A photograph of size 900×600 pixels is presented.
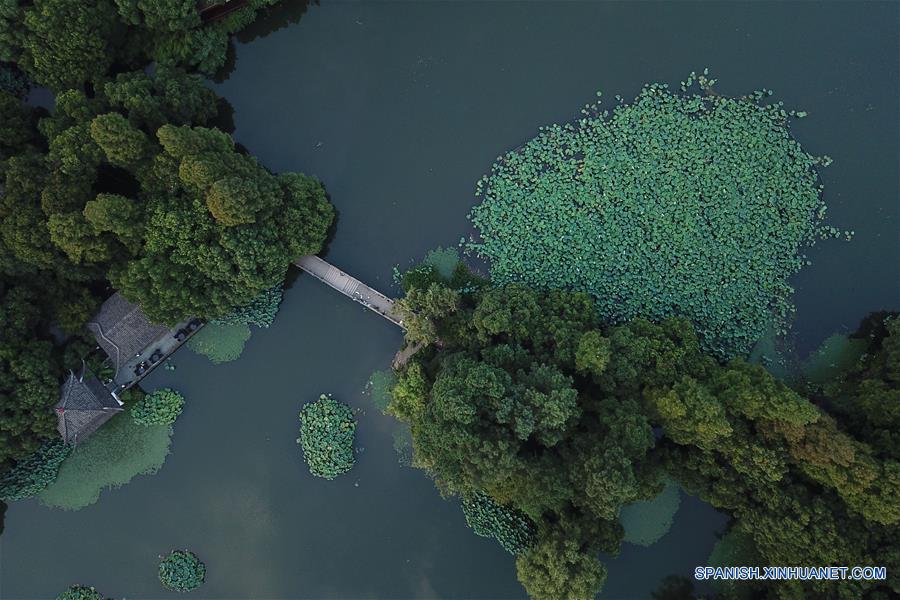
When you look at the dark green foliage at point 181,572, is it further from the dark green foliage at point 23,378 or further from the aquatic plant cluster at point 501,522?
the aquatic plant cluster at point 501,522

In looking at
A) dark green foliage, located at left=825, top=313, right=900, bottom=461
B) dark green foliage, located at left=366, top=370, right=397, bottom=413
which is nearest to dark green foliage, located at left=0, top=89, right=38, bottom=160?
dark green foliage, located at left=366, top=370, right=397, bottom=413

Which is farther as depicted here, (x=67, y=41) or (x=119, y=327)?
(x=119, y=327)

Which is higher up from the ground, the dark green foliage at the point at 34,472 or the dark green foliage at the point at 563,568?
the dark green foliage at the point at 563,568

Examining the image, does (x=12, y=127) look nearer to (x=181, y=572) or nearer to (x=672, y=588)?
(x=181, y=572)

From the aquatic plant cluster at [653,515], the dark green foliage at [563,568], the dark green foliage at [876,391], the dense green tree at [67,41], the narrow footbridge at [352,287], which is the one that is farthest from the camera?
the narrow footbridge at [352,287]

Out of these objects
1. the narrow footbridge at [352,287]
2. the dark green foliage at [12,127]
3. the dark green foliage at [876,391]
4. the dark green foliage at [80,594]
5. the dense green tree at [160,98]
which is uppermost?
the dark green foliage at [876,391]

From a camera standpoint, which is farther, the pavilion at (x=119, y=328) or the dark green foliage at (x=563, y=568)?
the pavilion at (x=119, y=328)

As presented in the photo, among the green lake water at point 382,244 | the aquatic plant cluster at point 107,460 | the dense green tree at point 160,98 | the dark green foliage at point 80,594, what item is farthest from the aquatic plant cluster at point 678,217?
the dark green foliage at point 80,594

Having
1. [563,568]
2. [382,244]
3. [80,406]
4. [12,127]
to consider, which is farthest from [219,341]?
[563,568]
